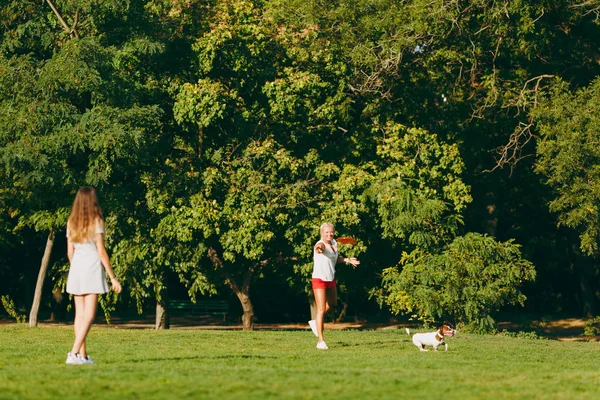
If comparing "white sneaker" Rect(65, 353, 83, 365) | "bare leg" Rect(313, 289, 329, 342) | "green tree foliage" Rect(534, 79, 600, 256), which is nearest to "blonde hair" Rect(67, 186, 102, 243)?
"white sneaker" Rect(65, 353, 83, 365)

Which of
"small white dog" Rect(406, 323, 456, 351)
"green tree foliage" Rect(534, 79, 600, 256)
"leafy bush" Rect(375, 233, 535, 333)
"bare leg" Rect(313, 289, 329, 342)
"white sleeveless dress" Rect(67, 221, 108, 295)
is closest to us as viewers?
"white sleeveless dress" Rect(67, 221, 108, 295)

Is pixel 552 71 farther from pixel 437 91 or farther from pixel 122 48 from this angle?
pixel 122 48

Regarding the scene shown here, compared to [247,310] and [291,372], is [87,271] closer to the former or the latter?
[291,372]

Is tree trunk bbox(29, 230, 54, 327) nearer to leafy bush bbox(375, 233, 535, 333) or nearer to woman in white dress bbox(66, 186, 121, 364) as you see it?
leafy bush bbox(375, 233, 535, 333)

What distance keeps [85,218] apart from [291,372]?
286cm

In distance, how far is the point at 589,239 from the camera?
23797 millimetres

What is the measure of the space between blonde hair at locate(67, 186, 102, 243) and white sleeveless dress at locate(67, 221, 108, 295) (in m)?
0.06

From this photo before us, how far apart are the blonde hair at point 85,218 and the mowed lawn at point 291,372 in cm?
145

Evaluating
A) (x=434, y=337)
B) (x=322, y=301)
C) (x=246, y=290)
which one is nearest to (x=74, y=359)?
(x=322, y=301)

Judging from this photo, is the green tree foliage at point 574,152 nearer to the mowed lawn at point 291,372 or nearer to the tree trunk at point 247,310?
the mowed lawn at point 291,372

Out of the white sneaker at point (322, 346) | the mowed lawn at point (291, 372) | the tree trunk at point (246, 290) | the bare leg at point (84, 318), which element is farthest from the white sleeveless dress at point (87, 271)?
the tree trunk at point (246, 290)

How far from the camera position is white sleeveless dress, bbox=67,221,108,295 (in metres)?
10.7

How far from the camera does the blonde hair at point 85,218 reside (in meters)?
10.7

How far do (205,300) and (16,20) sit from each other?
1445 cm
